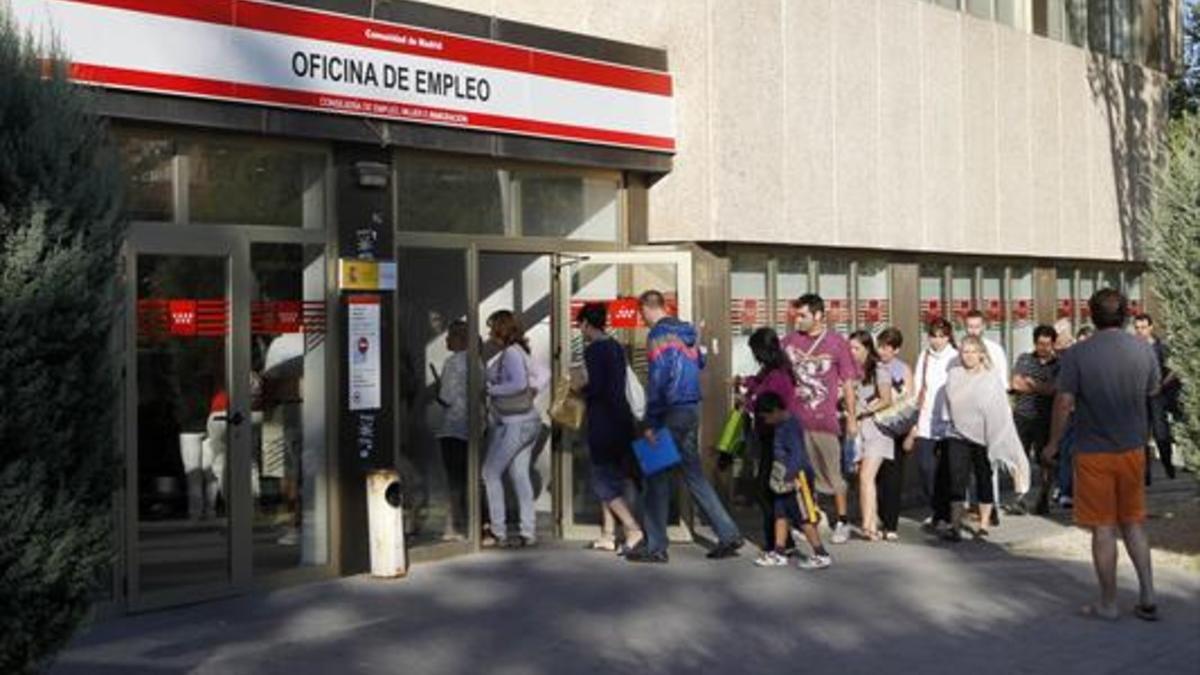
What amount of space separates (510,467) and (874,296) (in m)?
4.78

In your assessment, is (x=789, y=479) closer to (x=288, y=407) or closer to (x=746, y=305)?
(x=746, y=305)

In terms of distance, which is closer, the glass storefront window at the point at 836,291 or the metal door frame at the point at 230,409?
the metal door frame at the point at 230,409

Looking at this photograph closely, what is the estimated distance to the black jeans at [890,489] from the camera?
13.0 metres

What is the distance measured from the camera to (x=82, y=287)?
5754mm

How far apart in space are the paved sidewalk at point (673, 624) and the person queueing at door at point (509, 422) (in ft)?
2.25

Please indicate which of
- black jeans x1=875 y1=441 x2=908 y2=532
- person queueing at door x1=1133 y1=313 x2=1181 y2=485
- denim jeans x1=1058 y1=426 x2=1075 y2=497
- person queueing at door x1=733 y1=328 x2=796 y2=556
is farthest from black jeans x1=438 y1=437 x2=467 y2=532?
person queueing at door x1=1133 y1=313 x2=1181 y2=485

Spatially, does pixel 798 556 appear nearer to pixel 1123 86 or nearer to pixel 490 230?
pixel 490 230

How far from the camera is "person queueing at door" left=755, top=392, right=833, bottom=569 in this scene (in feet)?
36.9

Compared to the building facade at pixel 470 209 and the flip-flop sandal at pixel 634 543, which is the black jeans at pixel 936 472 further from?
the flip-flop sandal at pixel 634 543

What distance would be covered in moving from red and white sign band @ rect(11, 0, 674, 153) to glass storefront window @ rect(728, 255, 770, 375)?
4.26 ft

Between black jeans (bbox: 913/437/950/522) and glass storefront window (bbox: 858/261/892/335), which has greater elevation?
glass storefront window (bbox: 858/261/892/335)

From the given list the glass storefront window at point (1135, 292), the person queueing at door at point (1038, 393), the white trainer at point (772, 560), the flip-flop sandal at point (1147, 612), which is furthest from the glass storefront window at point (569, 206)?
the glass storefront window at point (1135, 292)

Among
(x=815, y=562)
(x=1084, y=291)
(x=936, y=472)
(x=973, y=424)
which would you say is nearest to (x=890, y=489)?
(x=936, y=472)

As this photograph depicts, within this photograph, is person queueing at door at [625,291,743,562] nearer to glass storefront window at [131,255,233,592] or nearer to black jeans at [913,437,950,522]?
black jeans at [913,437,950,522]
